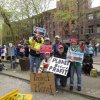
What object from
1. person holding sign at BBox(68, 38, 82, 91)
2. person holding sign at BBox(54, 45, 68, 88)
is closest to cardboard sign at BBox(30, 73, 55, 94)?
person holding sign at BBox(54, 45, 68, 88)

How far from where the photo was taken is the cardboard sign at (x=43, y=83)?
1087 centimetres

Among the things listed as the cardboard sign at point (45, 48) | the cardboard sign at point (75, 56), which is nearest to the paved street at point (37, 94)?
the cardboard sign at point (75, 56)

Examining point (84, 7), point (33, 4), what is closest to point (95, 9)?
point (84, 7)

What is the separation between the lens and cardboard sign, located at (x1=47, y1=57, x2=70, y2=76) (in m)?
11.2

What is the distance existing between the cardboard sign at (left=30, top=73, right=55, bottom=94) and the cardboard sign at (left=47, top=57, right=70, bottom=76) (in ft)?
0.97

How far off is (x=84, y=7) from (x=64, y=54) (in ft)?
142

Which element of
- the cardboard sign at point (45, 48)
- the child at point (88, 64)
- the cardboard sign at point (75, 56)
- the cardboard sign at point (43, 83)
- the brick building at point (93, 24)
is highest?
the brick building at point (93, 24)

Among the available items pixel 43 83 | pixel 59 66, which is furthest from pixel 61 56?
pixel 43 83

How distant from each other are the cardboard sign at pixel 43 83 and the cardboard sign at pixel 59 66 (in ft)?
0.97

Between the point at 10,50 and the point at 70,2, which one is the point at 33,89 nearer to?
the point at 10,50

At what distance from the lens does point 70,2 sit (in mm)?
51062

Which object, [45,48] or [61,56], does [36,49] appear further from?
[61,56]

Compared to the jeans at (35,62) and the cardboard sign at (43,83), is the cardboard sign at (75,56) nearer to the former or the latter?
the cardboard sign at (43,83)

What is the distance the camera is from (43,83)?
36.1 ft
